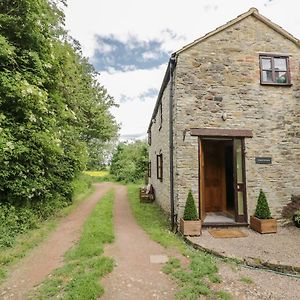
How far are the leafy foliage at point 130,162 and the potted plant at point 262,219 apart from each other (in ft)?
63.1

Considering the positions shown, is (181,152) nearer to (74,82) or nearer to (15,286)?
(15,286)

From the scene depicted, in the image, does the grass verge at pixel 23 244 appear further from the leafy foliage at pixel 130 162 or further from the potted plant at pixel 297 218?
the leafy foliage at pixel 130 162

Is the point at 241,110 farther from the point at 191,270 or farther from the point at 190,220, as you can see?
the point at 191,270

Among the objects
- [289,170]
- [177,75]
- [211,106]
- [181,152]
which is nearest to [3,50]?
[177,75]

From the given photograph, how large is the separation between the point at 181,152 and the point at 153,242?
9.50 feet

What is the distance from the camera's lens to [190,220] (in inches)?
294

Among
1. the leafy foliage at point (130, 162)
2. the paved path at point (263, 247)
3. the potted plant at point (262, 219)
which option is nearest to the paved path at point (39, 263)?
the paved path at point (263, 247)

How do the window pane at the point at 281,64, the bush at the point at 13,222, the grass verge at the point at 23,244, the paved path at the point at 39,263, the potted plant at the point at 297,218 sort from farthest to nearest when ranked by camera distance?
the window pane at the point at 281,64
the potted plant at the point at 297,218
the bush at the point at 13,222
the grass verge at the point at 23,244
the paved path at the point at 39,263

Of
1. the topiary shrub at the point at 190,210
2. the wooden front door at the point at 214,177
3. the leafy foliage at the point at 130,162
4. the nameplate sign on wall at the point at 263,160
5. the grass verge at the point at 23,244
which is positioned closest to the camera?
the grass verge at the point at 23,244

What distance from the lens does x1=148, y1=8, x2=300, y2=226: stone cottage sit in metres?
8.20

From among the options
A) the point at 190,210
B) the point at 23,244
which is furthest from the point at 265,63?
the point at 23,244

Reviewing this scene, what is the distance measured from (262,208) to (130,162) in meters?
25.1

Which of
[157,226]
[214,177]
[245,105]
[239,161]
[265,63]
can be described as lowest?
[157,226]

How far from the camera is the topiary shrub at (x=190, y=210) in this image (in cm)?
750
